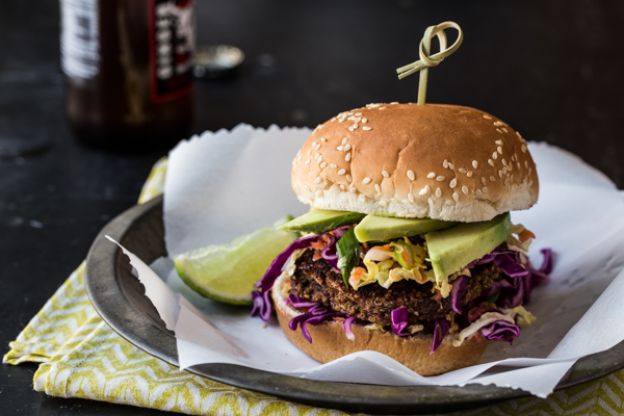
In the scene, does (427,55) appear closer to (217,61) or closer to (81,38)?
(81,38)

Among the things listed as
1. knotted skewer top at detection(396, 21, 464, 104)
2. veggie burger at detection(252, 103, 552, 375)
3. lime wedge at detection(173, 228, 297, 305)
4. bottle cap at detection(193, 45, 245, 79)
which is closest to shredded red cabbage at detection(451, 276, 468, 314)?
veggie burger at detection(252, 103, 552, 375)

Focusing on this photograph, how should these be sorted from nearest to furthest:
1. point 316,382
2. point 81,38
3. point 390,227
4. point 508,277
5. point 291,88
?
1. point 316,382
2. point 390,227
3. point 508,277
4. point 81,38
5. point 291,88

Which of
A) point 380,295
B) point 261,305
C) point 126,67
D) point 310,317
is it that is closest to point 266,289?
point 261,305

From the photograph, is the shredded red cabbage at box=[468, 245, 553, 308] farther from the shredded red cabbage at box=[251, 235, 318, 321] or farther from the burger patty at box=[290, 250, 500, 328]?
the shredded red cabbage at box=[251, 235, 318, 321]

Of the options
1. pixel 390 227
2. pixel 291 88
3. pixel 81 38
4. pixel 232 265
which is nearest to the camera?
pixel 390 227

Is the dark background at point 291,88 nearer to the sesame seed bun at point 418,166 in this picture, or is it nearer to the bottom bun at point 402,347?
the bottom bun at point 402,347

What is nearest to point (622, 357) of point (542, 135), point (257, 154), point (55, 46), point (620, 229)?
point (620, 229)

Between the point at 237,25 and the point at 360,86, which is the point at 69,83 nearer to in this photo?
the point at 360,86

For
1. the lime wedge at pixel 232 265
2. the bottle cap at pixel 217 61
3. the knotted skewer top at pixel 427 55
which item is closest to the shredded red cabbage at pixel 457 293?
the knotted skewer top at pixel 427 55
